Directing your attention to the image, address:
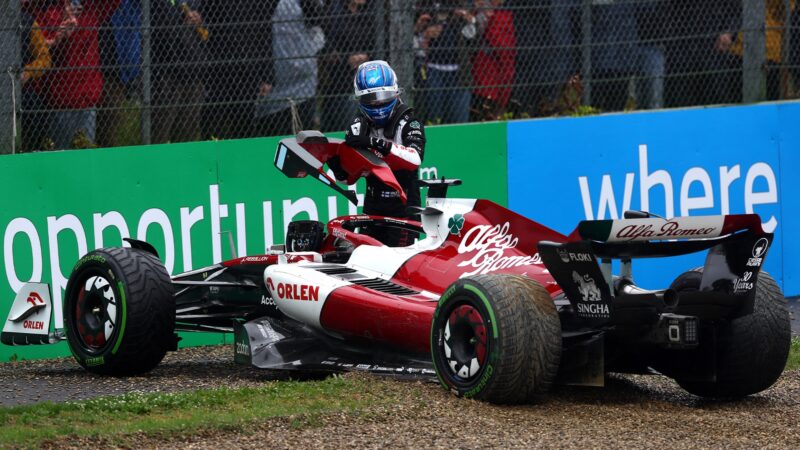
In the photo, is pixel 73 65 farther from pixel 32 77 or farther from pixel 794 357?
pixel 794 357

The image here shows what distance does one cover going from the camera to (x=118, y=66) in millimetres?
10836

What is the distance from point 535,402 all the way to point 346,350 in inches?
62.7

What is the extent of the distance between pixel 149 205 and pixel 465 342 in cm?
405


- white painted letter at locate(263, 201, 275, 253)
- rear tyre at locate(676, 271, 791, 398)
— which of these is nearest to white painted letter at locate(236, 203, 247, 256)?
white painted letter at locate(263, 201, 275, 253)

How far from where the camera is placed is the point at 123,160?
1050cm

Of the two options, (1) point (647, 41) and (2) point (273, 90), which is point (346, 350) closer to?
(2) point (273, 90)

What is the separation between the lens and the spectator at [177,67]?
11.0m

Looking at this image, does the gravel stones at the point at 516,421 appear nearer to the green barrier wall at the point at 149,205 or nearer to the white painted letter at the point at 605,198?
the green barrier wall at the point at 149,205

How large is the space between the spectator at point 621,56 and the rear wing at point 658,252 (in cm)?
576

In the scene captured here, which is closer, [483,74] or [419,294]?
[419,294]

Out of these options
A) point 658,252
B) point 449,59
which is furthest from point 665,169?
point 658,252


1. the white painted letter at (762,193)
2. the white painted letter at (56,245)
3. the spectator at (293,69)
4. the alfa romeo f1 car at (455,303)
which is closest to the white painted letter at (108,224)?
the white painted letter at (56,245)

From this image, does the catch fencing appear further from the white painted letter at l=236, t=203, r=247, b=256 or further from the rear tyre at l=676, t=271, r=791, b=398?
the rear tyre at l=676, t=271, r=791, b=398

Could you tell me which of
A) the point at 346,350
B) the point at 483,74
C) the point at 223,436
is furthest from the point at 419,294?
the point at 483,74
